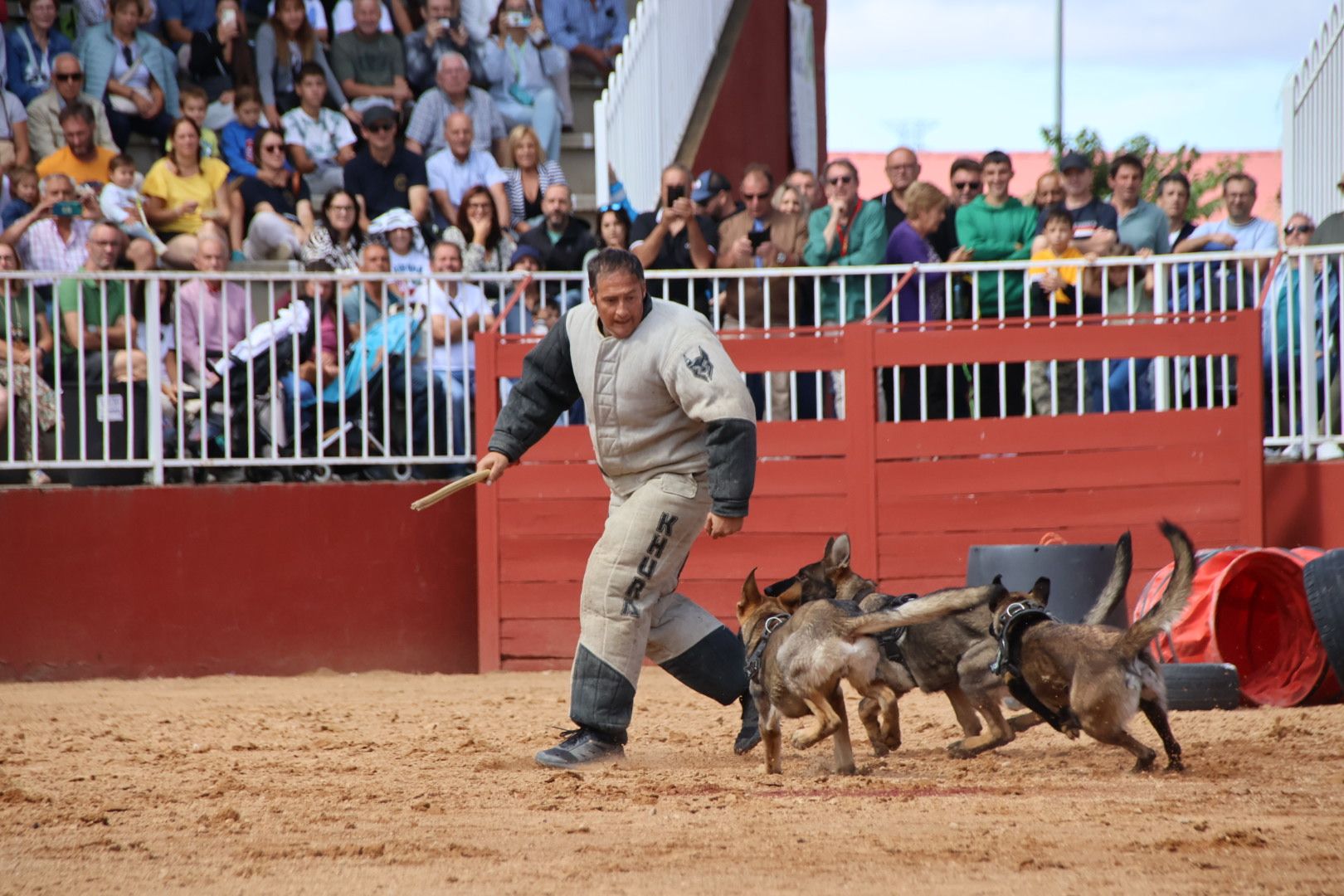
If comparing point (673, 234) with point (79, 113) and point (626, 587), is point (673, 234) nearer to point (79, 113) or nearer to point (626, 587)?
point (79, 113)

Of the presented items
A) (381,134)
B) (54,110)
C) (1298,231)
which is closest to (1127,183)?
(1298,231)

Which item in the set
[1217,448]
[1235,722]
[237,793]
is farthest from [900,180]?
[237,793]

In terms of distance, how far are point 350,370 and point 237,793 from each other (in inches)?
186

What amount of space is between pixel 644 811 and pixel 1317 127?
11.4 m

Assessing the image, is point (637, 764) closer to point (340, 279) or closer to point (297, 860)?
point (297, 860)

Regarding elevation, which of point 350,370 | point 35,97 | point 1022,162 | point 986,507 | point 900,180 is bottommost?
point 986,507

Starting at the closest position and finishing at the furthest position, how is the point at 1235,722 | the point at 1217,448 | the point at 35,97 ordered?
the point at 1235,722
the point at 1217,448
the point at 35,97

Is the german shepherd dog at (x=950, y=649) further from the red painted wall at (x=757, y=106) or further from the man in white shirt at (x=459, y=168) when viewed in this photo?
the red painted wall at (x=757, y=106)

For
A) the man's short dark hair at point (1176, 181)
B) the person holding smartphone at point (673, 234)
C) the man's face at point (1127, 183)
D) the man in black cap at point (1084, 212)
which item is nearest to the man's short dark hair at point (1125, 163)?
the man's face at point (1127, 183)

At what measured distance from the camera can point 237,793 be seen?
17.9 feet

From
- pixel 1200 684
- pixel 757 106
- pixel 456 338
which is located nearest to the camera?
pixel 1200 684

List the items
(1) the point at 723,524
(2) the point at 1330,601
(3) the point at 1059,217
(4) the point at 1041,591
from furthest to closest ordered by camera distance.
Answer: (3) the point at 1059,217 < (2) the point at 1330,601 < (4) the point at 1041,591 < (1) the point at 723,524

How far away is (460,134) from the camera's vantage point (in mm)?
11797

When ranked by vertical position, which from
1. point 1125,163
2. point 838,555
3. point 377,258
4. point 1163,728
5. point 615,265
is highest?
point 1125,163
